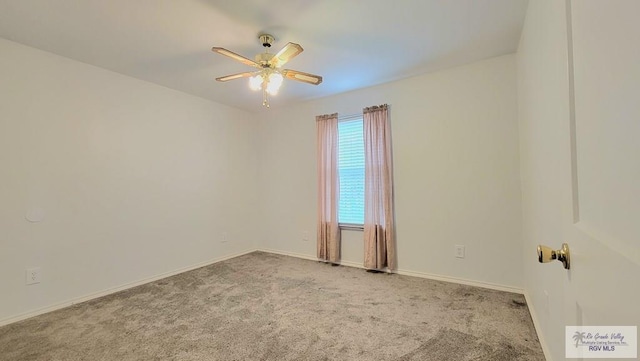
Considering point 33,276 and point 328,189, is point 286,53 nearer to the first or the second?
point 328,189

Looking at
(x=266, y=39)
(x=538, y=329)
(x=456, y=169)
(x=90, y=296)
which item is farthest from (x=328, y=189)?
(x=90, y=296)

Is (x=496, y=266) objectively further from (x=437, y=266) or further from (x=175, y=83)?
(x=175, y=83)

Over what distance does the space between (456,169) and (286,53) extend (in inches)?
85.4

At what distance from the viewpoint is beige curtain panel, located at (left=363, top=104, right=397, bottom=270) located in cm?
341

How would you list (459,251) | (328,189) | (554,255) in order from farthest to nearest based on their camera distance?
(328,189)
(459,251)
(554,255)

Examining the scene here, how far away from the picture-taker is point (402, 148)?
3.41 meters

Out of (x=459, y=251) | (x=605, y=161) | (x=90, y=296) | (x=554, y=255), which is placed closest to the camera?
(x=605, y=161)

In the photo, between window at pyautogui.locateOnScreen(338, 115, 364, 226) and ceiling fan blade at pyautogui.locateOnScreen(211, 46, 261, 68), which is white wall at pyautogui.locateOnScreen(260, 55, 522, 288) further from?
ceiling fan blade at pyautogui.locateOnScreen(211, 46, 261, 68)

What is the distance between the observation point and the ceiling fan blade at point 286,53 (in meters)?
2.00

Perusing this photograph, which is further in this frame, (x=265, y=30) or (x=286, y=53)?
(x=265, y=30)

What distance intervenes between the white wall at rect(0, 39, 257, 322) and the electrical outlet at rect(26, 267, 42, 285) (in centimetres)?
3

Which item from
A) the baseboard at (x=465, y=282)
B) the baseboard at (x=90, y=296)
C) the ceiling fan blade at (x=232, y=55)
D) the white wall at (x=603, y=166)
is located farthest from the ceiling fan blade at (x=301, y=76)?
the baseboard at (x=90, y=296)

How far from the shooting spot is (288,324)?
7.25ft
